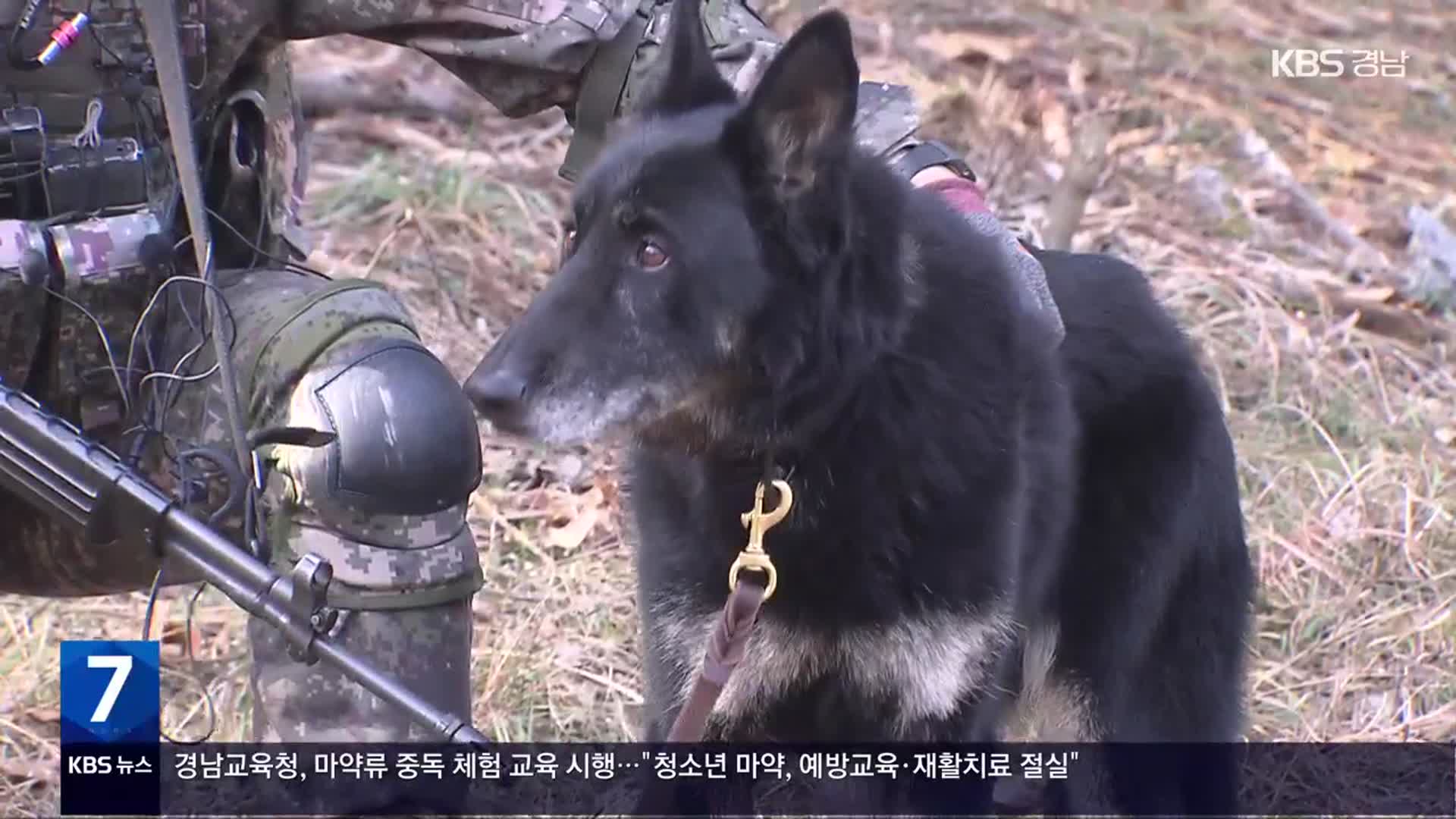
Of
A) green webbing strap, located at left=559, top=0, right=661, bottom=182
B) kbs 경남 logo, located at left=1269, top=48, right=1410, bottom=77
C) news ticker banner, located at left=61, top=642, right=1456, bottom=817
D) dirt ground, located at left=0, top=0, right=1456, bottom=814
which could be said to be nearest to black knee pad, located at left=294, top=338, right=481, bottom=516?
news ticker banner, located at left=61, top=642, right=1456, bottom=817

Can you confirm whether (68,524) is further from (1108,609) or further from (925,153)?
(1108,609)

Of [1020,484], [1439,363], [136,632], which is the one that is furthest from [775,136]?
[1439,363]

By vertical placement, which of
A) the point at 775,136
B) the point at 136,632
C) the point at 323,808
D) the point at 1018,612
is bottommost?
the point at 136,632

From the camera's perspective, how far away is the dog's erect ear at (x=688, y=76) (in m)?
3.08

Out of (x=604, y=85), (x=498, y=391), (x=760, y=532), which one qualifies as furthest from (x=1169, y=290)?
(x=498, y=391)

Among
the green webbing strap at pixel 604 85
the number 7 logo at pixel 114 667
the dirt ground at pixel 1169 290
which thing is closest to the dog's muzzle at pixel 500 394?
the green webbing strap at pixel 604 85

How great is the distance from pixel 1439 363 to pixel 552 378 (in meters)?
4.42

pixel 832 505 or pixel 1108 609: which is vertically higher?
pixel 832 505

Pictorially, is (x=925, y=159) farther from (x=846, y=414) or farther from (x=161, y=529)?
(x=161, y=529)

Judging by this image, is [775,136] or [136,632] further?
[136,632]

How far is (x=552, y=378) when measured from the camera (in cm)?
276

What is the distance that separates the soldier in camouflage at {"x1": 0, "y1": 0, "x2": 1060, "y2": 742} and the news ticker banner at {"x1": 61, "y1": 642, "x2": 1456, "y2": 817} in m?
0.11

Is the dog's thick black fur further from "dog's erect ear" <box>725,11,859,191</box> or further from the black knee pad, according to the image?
the black knee pad

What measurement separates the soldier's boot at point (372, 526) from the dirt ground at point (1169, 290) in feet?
3.70
